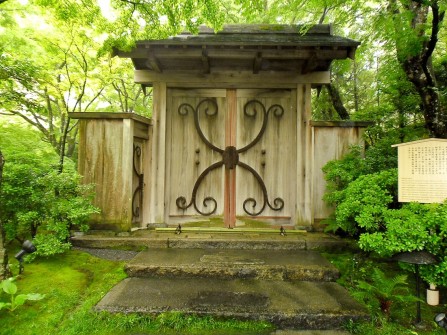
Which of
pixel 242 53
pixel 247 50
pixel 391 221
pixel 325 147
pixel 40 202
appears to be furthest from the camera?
pixel 325 147

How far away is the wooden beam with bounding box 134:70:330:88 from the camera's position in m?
5.16

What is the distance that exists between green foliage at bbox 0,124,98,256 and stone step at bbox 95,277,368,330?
4.68 feet

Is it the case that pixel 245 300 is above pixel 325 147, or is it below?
below

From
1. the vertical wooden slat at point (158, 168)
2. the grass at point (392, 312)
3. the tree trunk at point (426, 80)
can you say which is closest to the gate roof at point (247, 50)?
the vertical wooden slat at point (158, 168)

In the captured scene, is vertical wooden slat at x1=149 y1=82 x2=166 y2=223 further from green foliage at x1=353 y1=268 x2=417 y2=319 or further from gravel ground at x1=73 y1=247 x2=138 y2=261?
green foliage at x1=353 y1=268 x2=417 y2=319

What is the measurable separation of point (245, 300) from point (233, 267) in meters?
0.62

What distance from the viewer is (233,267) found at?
3262mm

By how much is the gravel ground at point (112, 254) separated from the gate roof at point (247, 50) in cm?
344

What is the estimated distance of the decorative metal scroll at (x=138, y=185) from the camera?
484 cm

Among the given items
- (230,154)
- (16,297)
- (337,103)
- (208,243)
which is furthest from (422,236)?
(337,103)

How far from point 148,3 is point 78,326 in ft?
16.7

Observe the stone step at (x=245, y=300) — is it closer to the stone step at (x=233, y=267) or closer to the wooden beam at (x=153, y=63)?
the stone step at (x=233, y=267)

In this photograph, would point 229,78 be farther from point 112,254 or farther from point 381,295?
point 381,295

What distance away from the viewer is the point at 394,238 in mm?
2658
